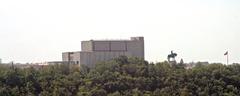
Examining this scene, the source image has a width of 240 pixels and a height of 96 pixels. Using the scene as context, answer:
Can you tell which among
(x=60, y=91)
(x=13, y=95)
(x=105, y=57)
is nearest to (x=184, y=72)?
(x=60, y=91)

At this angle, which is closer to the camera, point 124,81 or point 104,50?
point 124,81

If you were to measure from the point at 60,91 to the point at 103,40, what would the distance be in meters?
38.7

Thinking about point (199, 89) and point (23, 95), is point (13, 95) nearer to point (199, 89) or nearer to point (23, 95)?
point (23, 95)

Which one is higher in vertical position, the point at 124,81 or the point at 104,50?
the point at 104,50

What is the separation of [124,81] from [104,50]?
1397 inches

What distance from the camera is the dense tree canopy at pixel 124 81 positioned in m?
45.5

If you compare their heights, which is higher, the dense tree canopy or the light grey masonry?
the light grey masonry

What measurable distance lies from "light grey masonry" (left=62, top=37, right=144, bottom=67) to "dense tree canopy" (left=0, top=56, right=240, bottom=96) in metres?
27.7

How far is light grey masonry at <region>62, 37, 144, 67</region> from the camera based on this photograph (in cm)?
7944

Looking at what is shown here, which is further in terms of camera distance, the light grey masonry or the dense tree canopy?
the light grey masonry

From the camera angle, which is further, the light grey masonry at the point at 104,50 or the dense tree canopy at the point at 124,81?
the light grey masonry at the point at 104,50

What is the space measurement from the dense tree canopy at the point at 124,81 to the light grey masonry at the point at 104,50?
2769 cm

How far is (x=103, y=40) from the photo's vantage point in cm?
8338

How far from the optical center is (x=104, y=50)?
82312 millimetres
